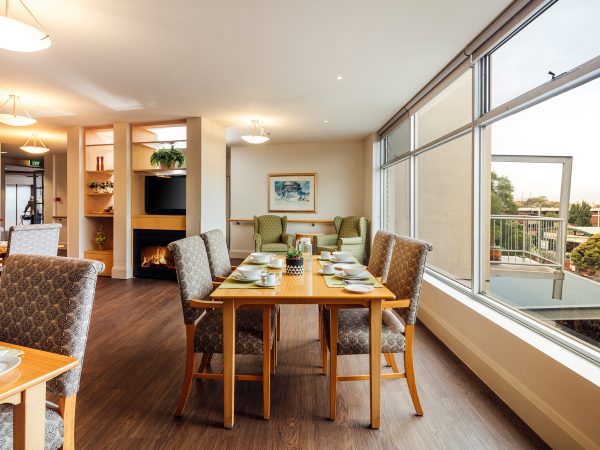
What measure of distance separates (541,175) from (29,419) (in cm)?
281

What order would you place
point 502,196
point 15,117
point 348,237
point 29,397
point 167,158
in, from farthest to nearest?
1. point 348,237
2. point 167,158
3. point 15,117
4. point 502,196
5. point 29,397

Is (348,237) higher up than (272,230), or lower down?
lower down

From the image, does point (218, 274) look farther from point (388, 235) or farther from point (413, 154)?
point (413, 154)

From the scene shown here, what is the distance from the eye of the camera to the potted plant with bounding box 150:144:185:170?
16.6 ft

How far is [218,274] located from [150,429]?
107cm

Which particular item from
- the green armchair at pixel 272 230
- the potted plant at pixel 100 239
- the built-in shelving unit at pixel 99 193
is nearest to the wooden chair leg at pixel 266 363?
the green armchair at pixel 272 230

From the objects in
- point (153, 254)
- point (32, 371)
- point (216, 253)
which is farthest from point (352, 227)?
point (32, 371)

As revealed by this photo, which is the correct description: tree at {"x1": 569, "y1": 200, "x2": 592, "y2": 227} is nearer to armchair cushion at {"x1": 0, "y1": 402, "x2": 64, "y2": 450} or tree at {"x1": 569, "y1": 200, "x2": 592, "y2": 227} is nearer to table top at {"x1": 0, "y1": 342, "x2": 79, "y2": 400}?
table top at {"x1": 0, "y1": 342, "x2": 79, "y2": 400}

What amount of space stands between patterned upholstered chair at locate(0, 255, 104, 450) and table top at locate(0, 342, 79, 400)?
177 mm

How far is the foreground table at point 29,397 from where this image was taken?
0.81m

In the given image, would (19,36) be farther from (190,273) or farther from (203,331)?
(203,331)

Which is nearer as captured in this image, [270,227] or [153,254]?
[153,254]

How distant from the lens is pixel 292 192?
702cm

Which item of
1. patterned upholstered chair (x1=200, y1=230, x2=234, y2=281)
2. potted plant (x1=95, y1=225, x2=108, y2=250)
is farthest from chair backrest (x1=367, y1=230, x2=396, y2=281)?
potted plant (x1=95, y1=225, x2=108, y2=250)
